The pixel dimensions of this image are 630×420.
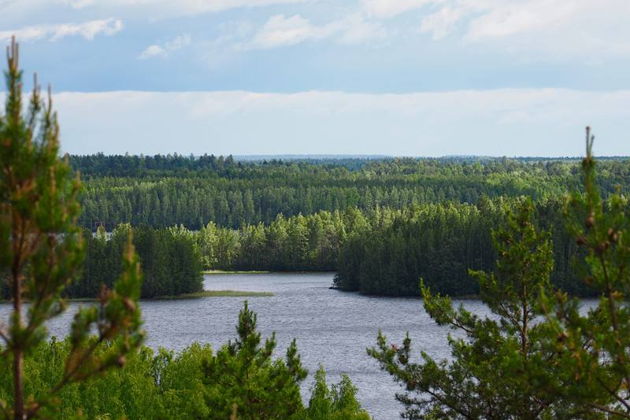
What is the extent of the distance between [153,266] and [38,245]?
122m

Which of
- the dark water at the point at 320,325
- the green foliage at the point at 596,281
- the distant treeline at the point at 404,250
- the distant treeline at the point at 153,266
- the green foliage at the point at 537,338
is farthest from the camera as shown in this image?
the distant treeline at the point at 404,250

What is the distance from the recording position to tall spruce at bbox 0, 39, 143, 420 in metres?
12.6

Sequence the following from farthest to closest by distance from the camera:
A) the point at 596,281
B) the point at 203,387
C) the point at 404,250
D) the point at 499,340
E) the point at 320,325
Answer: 1. the point at 404,250
2. the point at 320,325
3. the point at 203,387
4. the point at 499,340
5. the point at 596,281

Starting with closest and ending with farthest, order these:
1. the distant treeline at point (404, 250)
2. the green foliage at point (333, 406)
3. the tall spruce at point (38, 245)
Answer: the tall spruce at point (38, 245)
the green foliage at point (333, 406)
the distant treeline at point (404, 250)

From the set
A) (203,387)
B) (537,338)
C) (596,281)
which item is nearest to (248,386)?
(203,387)

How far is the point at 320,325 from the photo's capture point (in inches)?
3861

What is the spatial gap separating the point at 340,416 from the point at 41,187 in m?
29.7

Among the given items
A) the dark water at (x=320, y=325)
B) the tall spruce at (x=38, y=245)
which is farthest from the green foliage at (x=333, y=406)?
the tall spruce at (x=38, y=245)

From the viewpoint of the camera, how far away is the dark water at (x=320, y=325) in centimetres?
7025

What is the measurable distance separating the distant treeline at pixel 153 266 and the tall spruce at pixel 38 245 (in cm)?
11656

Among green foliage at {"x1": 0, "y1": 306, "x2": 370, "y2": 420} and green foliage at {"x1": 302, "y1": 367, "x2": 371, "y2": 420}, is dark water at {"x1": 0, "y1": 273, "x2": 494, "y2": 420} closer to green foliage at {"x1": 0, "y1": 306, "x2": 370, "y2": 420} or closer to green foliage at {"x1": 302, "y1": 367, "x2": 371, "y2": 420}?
green foliage at {"x1": 302, "y1": 367, "x2": 371, "y2": 420}

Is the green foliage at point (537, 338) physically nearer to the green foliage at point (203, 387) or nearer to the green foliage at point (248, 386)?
the green foliage at point (248, 386)

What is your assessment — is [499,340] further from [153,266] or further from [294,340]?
[153,266]

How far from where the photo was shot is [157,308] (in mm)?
120000
